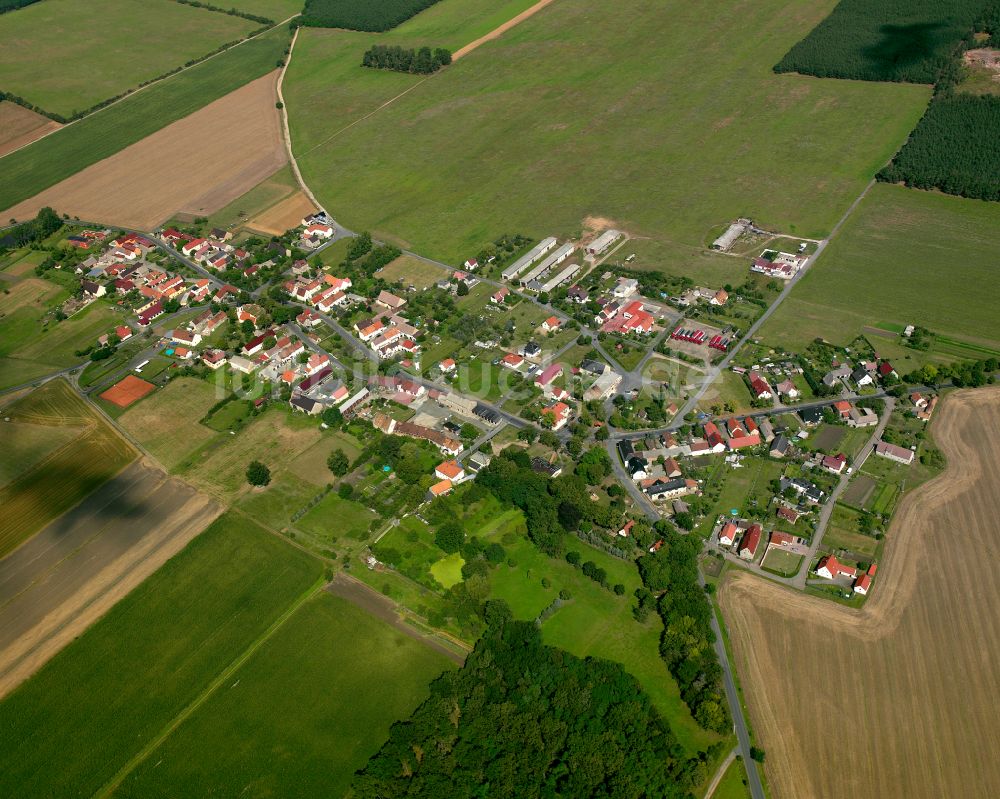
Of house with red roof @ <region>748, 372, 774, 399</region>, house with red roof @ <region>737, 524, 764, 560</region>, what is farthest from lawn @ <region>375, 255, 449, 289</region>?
house with red roof @ <region>737, 524, 764, 560</region>

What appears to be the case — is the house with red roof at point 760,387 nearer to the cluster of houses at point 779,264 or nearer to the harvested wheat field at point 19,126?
the cluster of houses at point 779,264

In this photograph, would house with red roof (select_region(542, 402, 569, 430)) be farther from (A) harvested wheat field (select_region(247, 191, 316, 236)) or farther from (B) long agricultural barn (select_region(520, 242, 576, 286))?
(A) harvested wheat field (select_region(247, 191, 316, 236))

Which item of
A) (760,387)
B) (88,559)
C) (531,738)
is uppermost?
(760,387)

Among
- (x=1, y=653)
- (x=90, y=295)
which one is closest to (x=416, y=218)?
(x=90, y=295)

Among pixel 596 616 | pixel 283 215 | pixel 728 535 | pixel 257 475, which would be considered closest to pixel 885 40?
pixel 283 215

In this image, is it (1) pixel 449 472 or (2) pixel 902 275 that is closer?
(1) pixel 449 472

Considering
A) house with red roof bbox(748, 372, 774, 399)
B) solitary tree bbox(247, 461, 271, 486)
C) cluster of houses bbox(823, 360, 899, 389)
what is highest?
cluster of houses bbox(823, 360, 899, 389)

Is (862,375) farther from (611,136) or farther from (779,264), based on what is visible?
(611,136)

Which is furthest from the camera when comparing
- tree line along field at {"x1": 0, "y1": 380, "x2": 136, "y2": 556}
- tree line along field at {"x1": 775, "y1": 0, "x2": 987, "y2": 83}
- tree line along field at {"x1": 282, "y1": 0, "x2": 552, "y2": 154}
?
tree line along field at {"x1": 282, "y1": 0, "x2": 552, "y2": 154}
